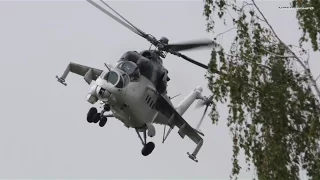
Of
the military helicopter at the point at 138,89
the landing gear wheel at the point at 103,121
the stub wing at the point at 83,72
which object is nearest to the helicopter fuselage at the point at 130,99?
the military helicopter at the point at 138,89

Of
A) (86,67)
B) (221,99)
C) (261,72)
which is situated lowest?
(86,67)

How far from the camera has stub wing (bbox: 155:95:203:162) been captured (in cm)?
2808

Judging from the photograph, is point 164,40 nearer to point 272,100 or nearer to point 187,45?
point 187,45

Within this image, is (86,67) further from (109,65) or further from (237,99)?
(237,99)

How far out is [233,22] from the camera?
58.9 ft

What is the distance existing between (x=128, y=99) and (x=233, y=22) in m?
8.50

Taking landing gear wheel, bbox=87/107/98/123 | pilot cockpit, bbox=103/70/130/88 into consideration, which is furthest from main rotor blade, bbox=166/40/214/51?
landing gear wheel, bbox=87/107/98/123

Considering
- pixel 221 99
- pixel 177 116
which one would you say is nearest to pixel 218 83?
pixel 221 99

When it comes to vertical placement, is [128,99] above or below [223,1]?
below

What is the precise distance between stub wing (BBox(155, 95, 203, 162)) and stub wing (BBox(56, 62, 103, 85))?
120 inches

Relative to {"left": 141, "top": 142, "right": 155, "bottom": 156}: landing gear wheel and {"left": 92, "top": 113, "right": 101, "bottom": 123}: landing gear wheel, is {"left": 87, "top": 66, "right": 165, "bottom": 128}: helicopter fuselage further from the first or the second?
{"left": 141, "top": 142, "right": 155, "bottom": 156}: landing gear wheel

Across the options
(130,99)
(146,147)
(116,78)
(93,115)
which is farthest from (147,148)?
(116,78)

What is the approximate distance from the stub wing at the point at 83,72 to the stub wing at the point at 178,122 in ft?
10.00

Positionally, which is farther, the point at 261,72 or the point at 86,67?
the point at 86,67
